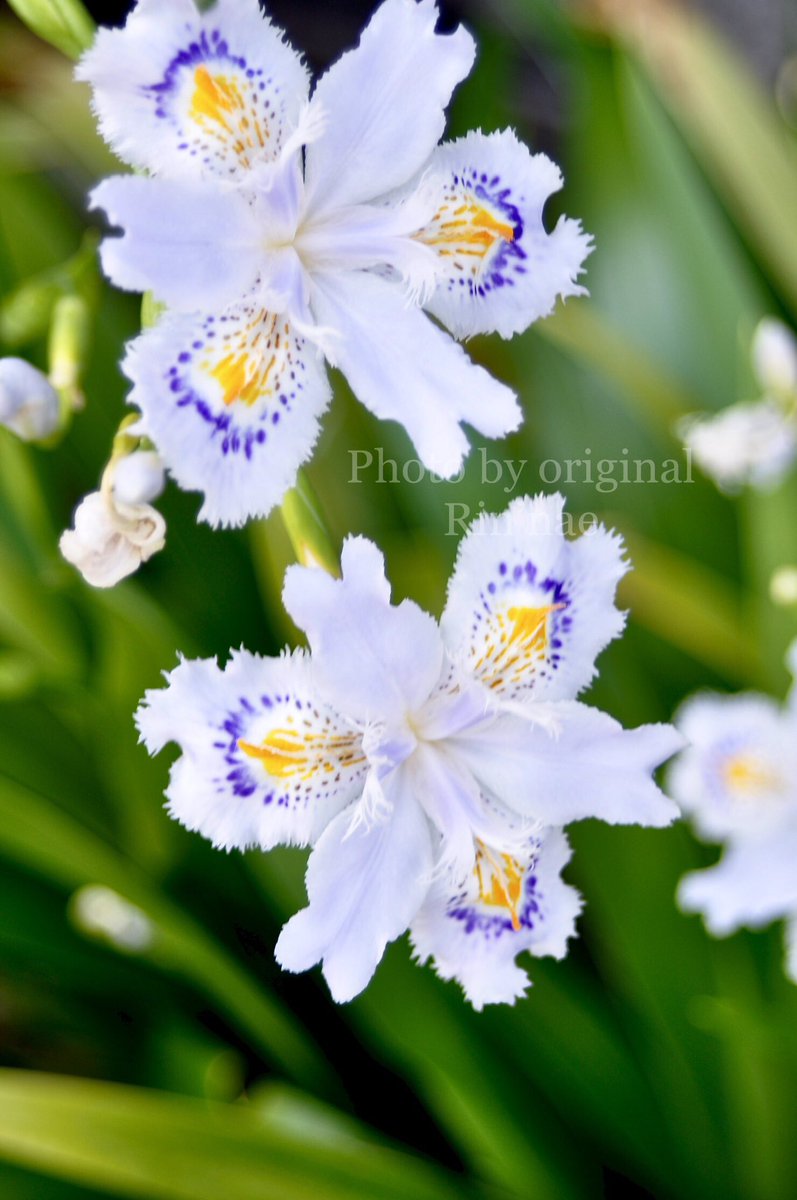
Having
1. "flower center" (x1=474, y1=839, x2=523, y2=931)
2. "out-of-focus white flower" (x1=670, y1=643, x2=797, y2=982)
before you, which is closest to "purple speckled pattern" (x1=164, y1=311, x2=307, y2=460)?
"flower center" (x1=474, y1=839, x2=523, y2=931)

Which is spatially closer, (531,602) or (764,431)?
(531,602)

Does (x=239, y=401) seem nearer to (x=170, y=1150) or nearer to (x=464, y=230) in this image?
(x=464, y=230)

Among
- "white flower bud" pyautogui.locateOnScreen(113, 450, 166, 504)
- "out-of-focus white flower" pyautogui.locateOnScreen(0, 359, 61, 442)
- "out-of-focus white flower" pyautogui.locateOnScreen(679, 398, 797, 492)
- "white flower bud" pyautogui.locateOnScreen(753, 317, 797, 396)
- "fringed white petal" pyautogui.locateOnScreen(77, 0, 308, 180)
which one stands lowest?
"white flower bud" pyautogui.locateOnScreen(113, 450, 166, 504)

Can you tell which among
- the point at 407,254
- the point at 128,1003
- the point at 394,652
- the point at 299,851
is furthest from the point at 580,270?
the point at 128,1003

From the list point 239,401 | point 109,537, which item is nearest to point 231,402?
point 239,401

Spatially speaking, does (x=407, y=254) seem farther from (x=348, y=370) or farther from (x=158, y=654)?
(x=158, y=654)

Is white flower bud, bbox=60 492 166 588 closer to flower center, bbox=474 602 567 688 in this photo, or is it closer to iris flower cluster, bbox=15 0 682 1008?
iris flower cluster, bbox=15 0 682 1008
